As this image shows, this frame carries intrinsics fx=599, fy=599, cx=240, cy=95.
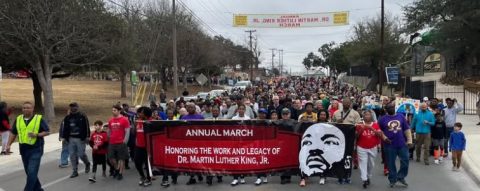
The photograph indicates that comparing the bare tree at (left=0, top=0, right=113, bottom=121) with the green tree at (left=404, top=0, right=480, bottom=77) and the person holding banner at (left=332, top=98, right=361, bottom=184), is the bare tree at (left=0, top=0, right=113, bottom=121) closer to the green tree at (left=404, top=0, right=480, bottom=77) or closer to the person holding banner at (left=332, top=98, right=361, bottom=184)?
the person holding banner at (left=332, top=98, right=361, bottom=184)

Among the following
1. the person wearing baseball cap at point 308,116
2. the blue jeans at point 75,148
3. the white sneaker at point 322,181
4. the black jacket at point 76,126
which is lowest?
the white sneaker at point 322,181

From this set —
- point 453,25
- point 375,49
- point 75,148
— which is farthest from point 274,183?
point 375,49

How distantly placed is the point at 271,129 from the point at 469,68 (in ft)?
136

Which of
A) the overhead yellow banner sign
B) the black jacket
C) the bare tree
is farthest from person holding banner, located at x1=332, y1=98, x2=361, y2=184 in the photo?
the overhead yellow banner sign

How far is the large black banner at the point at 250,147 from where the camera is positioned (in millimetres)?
10820

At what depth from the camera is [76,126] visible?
12406mm

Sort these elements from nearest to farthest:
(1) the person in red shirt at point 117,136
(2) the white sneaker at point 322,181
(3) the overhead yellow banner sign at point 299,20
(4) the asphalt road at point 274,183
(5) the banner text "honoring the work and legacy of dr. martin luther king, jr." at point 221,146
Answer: (4) the asphalt road at point 274,183
(2) the white sneaker at point 322,181
(5) the banner text "honoring the work and legacy of dr. martin luther king, jr." at point 221,146
(1) the person in red shirt at point 117,136
(3) the overhead yellow banner sign at point 299,20

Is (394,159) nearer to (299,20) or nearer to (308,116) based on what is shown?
(308,116)

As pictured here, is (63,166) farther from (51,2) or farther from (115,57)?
(115,57)

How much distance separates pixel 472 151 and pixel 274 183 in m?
7.17

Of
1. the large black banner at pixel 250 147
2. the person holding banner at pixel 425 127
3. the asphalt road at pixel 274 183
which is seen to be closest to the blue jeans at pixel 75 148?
the asphalt road at pixel 274 183

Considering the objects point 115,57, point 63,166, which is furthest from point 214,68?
point 63,166

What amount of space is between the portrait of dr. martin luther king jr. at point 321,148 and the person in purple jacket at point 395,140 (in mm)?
792

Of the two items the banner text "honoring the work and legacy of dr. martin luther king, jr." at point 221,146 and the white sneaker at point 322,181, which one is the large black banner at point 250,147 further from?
the white sneaker at point 322,181
